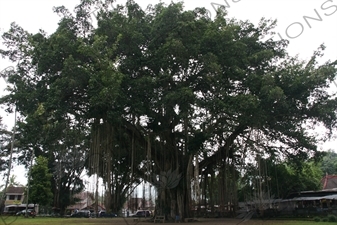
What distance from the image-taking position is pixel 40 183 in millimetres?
25000

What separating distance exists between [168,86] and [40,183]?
1629cm

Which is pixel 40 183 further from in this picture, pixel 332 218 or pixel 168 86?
pixel 332 218

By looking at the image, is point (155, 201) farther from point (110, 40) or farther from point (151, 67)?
point (110, 40)

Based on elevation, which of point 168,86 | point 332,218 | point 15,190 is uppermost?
point 168,86

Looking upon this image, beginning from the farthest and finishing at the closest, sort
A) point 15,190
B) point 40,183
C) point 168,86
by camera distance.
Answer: point 15,190 → point 40,183 → point 168,86

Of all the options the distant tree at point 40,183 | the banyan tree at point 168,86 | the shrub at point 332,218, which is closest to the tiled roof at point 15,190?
the distant tree at point 40,183

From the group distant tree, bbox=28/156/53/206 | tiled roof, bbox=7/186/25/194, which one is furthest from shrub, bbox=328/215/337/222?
tiled roof, bbox=7/186/25/194

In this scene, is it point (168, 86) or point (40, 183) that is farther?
point (40, 183)

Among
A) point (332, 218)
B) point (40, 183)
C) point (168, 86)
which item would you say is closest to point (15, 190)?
point (40, 183)

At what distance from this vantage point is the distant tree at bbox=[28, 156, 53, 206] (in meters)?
24.8

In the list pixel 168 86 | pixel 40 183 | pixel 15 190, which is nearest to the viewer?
pixel 168 86

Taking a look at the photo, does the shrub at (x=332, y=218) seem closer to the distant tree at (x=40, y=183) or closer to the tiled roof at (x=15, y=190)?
the distant tree at (x=40, y=183)

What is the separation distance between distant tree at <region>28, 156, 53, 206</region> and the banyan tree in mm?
11730

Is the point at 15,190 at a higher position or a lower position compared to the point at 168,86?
lower
